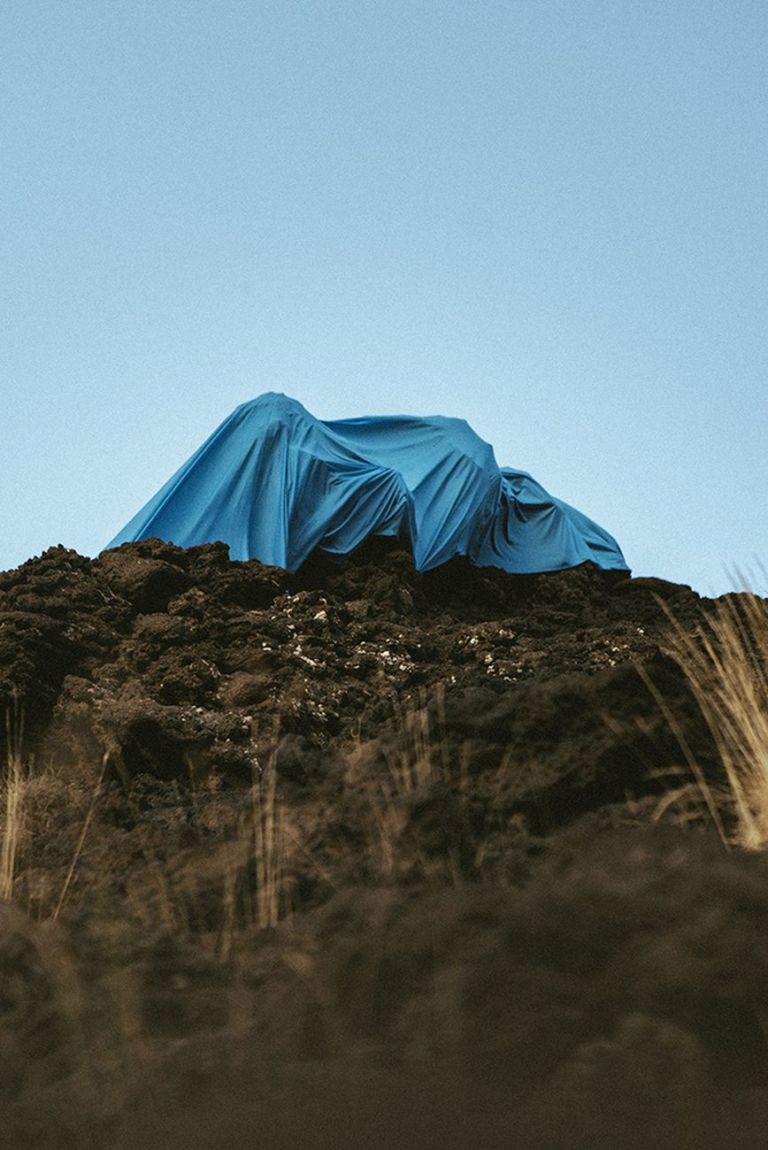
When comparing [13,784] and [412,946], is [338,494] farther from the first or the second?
[412,946]

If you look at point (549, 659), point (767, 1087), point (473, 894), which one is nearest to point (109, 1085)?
point (473, 894)

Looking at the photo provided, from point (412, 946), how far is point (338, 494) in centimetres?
905

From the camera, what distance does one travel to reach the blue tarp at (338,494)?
1150 cm

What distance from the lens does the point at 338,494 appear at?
38.2 feet

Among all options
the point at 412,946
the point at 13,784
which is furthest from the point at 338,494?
the point at 412,946

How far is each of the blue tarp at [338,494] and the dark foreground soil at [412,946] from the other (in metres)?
4.44

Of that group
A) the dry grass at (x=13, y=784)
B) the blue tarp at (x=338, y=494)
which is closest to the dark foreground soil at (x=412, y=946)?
the dry grass at (x=13, y=784)

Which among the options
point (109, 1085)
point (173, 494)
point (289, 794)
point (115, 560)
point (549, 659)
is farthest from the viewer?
point (173, 494)

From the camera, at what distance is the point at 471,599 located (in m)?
12.5

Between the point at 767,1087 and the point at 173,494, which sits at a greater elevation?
the point at 173,494

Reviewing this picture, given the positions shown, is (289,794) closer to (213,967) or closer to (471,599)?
(213,967)

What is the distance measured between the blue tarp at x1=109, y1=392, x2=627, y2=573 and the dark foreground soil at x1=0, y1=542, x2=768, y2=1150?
4.44 meters

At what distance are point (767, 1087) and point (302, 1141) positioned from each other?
0.80 metres

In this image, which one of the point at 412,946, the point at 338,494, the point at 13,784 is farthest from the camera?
the point at 338,494
